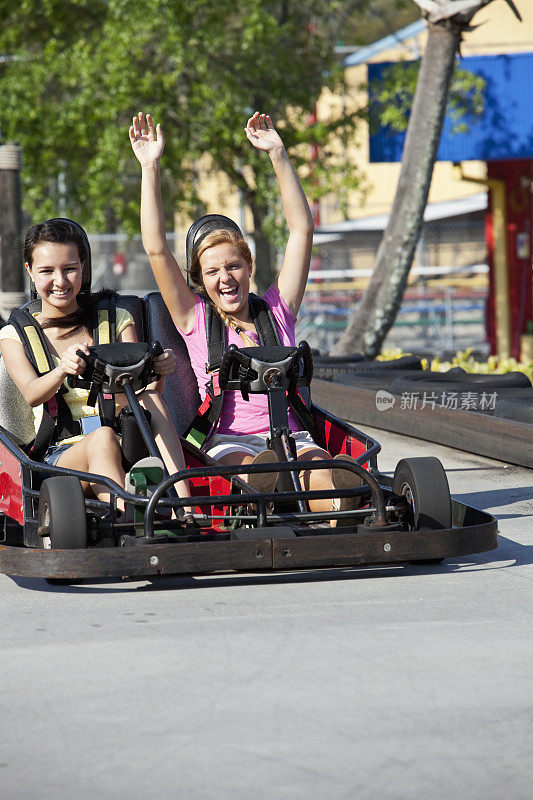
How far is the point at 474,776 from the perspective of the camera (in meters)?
2.56

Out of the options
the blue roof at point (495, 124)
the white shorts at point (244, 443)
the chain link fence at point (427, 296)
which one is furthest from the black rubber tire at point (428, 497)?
the chain link fence at point (427, 296)

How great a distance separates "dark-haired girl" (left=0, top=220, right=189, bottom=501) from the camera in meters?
4.50

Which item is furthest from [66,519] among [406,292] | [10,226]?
[406,292]

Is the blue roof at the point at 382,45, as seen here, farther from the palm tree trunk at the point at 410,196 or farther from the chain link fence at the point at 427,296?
the palm tree trunk at the point at 410,196

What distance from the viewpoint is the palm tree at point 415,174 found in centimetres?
1148

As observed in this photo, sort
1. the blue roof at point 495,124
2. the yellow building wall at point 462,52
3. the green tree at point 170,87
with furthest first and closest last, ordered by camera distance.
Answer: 1. the yellow building wall at point 462,52
2. the green tree at point 170,87
3. the blue roof at point 495,124

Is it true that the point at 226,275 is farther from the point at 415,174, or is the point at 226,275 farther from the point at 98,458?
the point at 415,174

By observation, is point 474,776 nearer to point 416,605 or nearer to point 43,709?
point 43,709

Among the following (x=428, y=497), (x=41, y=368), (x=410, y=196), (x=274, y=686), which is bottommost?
(x=274, y=686)

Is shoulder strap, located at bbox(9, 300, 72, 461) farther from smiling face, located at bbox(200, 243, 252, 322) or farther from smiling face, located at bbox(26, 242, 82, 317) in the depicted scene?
smiling face, located at bbox(200, 243, 252, 322)

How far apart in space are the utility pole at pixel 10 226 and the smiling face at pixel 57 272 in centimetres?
787

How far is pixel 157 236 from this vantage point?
16.0ft

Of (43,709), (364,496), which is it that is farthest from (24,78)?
(43,709)

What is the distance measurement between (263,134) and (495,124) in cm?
982
